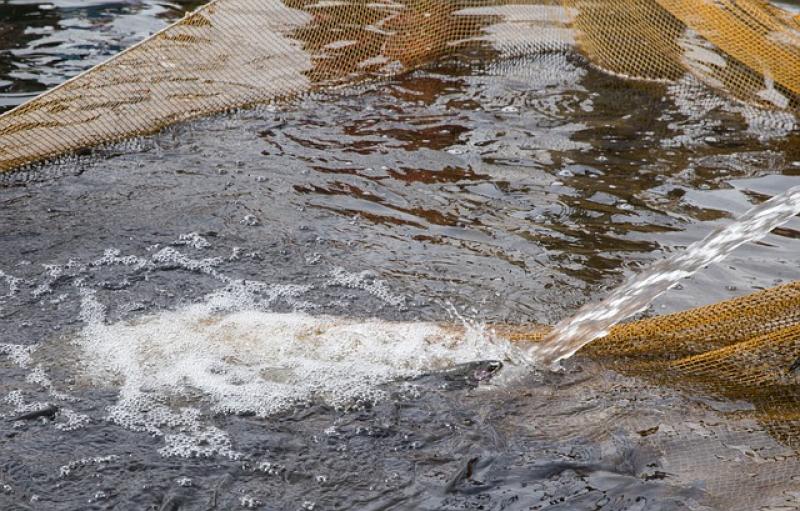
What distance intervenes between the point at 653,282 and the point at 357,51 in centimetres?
381

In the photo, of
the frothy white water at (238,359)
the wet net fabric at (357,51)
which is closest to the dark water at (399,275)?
the frothy white water at (238,359)

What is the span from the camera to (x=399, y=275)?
450 centimetres

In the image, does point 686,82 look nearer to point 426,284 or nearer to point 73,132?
point 426,284

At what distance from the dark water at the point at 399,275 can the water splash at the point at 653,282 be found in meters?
0.11

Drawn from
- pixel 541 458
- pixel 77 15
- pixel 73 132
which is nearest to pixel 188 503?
pixel 541 458

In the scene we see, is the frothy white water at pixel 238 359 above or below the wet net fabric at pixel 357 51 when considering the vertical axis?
below

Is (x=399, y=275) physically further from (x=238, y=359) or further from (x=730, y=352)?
(x=730, y=352)

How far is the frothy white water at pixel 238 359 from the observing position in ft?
11.3

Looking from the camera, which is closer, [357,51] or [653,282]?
[653,282]

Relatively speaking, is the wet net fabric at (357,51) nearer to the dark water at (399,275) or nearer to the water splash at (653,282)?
the dark water at (399,275)

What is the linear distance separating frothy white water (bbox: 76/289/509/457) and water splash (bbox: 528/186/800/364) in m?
0.25

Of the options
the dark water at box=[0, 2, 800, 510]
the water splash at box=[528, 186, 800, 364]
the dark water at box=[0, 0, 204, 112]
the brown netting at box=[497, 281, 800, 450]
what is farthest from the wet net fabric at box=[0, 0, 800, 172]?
the brown netting at box=[497, 281, 800, 450]

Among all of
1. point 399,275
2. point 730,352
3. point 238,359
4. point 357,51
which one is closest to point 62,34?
point 357,51

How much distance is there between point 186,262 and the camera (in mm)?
4578
